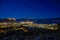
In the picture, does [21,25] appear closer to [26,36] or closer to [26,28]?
[26,28]

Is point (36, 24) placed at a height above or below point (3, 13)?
below

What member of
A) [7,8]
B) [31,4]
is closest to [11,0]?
[7,8]

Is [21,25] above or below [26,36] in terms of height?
above

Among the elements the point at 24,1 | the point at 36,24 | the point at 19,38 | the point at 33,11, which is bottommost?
the point at 19,38

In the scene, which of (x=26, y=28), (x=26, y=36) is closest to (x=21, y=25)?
(x=26, y=28)

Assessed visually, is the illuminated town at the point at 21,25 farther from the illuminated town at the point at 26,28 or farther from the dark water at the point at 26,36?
the dark water at the point at 26,36

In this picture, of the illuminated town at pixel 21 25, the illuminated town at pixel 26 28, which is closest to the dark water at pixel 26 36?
the illuminated town at pixel 26 28

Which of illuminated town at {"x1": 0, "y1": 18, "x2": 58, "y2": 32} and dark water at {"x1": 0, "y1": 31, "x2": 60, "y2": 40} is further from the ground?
illuminated town at {"x1": 0, "y1": 18, "x2": 58, "y2": 32}

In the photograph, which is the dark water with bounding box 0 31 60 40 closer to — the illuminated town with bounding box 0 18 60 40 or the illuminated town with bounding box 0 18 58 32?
the illuminated town with bounding box 0 18 60 40

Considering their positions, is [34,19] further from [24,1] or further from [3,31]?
[3,31]

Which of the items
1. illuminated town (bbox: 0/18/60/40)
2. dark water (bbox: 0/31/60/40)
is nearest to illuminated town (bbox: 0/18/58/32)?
illuminated town (bbox: 0/18/60/40)

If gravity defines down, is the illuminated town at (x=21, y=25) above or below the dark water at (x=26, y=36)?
above
